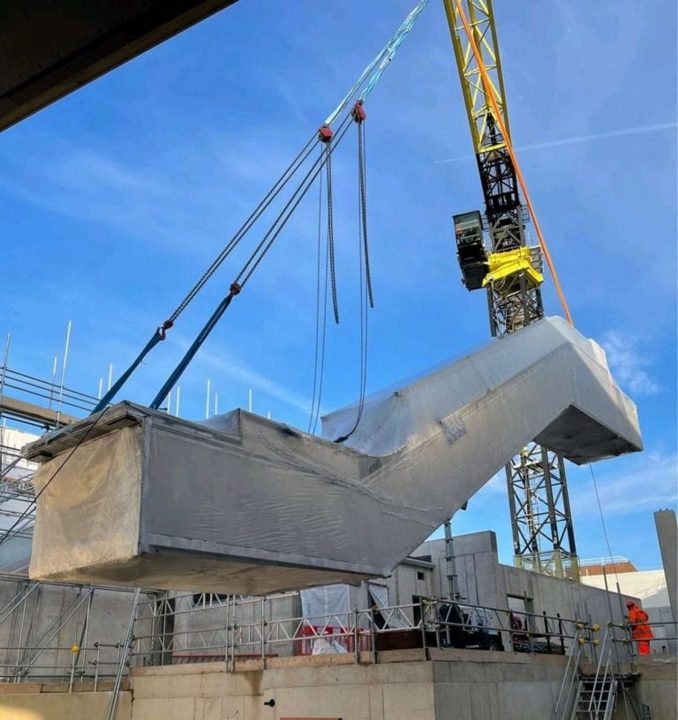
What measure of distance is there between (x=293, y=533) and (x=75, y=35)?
158 inches

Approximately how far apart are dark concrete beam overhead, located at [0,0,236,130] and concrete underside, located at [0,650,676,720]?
26.7 ft

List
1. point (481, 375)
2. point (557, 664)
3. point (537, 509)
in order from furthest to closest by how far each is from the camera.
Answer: point (537, 509)
point (557, 664)
point (481, 375)

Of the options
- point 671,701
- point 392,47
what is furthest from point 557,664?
point 392,47

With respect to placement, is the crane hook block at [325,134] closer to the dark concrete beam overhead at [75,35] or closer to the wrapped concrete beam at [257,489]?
the wrapped concrete beam at [257,489]

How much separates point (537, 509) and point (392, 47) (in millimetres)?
25114

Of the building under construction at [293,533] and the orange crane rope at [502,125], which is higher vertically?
the orange crane rope at [502,125]

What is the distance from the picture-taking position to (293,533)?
19.7 feet

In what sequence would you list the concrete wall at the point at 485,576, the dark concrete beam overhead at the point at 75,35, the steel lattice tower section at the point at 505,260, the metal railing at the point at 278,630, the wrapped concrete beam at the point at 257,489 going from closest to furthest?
the dark concrete beam overhead at the point at 75,35 < the wrapped concrete beam at the point at 257,489 < the metal railing at the point at 278,630 < the concrete wall at the point at 485,576 < the steel lattice tower section at the point at 505,260

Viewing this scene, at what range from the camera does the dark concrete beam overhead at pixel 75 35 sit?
3.79 m

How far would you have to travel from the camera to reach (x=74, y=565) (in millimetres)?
5457

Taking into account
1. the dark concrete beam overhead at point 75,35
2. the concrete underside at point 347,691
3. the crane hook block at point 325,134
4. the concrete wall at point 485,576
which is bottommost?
the concrete underside at point 347,691

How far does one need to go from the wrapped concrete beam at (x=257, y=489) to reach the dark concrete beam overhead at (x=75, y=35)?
7.41 feet

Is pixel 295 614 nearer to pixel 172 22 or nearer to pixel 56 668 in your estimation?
pixel 56 668

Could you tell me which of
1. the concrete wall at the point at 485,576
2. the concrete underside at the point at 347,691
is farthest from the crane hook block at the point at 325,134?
the concrete wall at the point at 485,576
